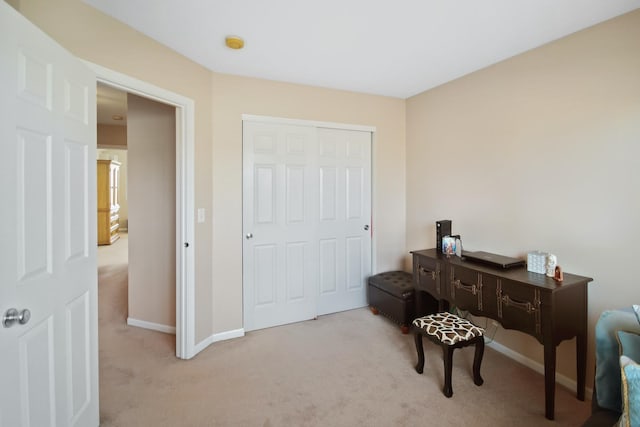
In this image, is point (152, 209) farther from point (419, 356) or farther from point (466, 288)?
point (466, 288)

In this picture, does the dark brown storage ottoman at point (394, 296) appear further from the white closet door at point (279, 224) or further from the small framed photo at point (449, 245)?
the white closet door at point (279, 224)

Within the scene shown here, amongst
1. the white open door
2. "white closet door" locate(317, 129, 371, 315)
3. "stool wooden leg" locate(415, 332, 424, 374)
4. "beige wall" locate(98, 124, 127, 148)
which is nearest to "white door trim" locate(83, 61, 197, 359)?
the white open door

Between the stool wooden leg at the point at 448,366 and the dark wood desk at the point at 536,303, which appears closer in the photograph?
the dark wood desk at the point at 536,303

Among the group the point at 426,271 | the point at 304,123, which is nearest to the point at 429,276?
the point at 426,271

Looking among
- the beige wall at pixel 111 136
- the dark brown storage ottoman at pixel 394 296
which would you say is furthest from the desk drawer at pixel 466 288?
the beige wall at pixel 111 136

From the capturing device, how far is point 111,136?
5.21 metres

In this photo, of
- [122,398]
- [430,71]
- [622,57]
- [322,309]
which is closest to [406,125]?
[430,71]

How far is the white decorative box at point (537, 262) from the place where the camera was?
2.16m

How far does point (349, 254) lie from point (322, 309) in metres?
0.68

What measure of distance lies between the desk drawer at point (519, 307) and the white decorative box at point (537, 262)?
0.28 metres

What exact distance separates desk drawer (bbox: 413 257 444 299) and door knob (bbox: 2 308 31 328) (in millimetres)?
2605

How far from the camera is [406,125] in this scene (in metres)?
3.73

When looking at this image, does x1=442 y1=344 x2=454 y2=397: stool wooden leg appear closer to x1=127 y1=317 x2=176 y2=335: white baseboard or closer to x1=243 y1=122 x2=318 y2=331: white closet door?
x1=243 y1=122 x2=318 y2=331: white closet door

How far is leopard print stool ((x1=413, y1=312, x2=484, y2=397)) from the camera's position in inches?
81.0
